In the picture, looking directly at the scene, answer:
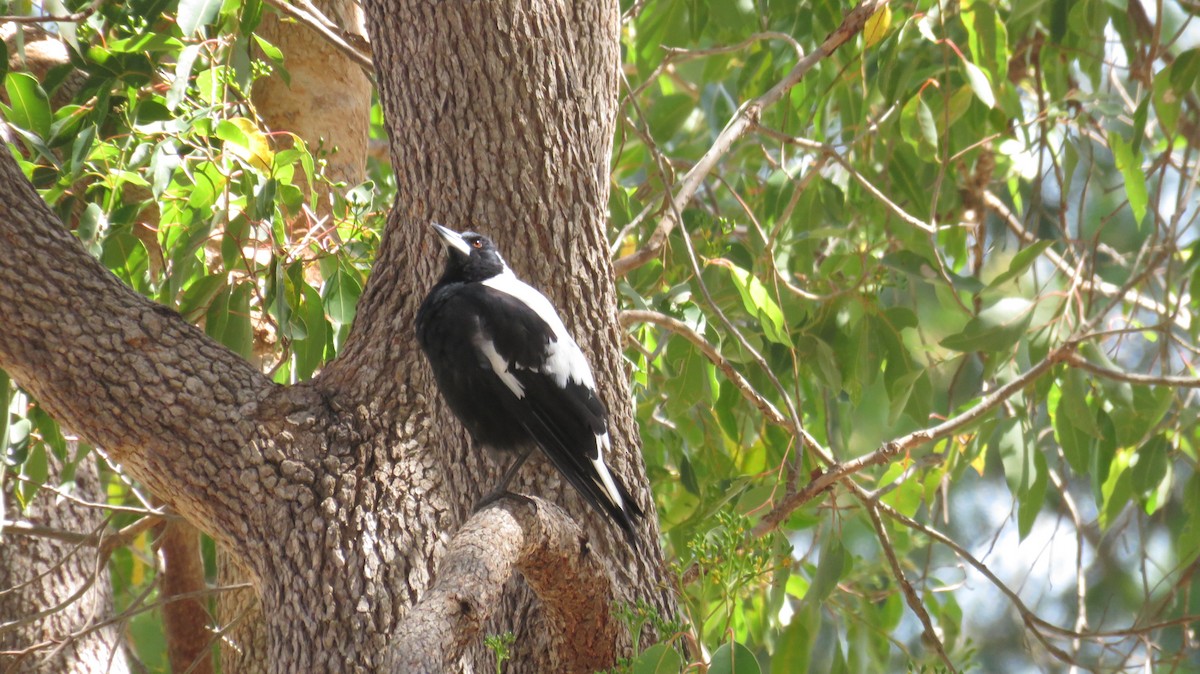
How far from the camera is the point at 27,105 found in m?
2.14

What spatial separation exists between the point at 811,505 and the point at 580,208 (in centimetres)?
78

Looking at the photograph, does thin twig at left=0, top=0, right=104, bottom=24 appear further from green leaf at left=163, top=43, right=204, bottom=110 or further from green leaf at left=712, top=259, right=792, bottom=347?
green leaf at left=712, top=259, right=792, bottom=347

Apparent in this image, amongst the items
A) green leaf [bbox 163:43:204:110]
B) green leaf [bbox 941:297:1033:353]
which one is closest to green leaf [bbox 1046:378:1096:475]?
green leaf [bbox 941:297:1033:353]

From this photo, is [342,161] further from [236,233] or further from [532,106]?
[532,106]

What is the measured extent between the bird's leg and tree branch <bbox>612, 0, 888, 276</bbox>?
0.41 m

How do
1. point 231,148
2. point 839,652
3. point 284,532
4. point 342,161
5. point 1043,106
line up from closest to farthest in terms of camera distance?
point 284,532
point 231,148
point 839,652
point 342,161
point 1043,106

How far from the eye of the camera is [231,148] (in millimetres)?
2184

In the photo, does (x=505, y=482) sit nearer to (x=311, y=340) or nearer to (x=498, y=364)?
(x=498, y=364)

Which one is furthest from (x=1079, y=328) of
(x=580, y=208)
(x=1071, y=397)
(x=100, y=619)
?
(x=100, y=619)

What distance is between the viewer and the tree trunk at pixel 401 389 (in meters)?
1.67

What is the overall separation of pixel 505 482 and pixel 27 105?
1.12 m

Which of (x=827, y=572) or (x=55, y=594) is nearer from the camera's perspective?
(x=827, y=572)

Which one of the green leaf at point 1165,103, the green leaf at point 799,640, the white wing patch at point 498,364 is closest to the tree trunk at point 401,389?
the white wing patch at point 498,364

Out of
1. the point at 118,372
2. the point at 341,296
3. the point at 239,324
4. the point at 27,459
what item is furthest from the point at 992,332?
the point at 27,459
